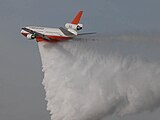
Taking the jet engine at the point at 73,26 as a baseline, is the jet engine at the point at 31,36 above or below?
below

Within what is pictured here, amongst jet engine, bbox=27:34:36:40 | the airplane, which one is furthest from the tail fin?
jet engine, bbox=27:34:36:40

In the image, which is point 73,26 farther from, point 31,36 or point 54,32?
point 31,36

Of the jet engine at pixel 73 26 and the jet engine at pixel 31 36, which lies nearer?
the jet engine at pixel 73 26

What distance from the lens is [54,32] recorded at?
80.0 m

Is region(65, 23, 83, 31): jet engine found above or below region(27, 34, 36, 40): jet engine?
above

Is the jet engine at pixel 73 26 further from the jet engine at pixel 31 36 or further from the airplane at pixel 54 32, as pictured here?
the jet engine at pixel 31 36

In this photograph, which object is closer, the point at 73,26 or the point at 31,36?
the point at 73,26

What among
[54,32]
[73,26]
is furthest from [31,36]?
[73,26]

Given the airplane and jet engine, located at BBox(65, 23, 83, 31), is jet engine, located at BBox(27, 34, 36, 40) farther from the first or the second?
jet engine, located at BBox(65, 23, 83, 31)

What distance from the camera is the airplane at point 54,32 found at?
79.6 metres

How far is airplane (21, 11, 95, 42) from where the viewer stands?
261ft

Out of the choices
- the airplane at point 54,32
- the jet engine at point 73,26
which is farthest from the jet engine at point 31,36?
the jet engine at point 73,26

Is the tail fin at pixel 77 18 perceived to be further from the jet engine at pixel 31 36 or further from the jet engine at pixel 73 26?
the jet engine at pixel 31 36

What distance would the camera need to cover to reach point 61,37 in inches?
3150
